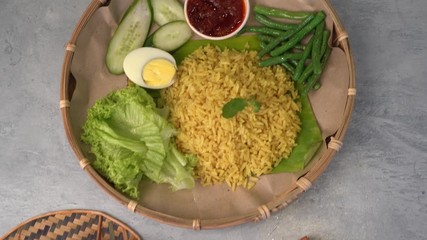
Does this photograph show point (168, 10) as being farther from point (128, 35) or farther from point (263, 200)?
point (263, 200)

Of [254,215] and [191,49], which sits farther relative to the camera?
[191,49]

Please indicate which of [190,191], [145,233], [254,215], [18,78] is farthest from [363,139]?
[18,78]

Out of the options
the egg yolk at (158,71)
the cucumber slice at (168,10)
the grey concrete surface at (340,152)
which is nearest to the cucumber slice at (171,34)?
the cucumber slice at (168,10)

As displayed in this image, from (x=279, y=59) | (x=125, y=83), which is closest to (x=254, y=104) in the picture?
(x=279, y=59)

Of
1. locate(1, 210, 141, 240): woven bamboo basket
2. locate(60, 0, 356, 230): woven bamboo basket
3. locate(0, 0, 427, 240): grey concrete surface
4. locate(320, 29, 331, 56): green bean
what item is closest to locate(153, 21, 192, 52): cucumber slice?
locate(60, 0, 356, 230): woven bamboo basket

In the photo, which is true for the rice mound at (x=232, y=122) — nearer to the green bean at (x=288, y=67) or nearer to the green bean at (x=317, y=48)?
the green bean at (x=288, y=67)

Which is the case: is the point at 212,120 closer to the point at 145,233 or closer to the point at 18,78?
the point at 145,233
